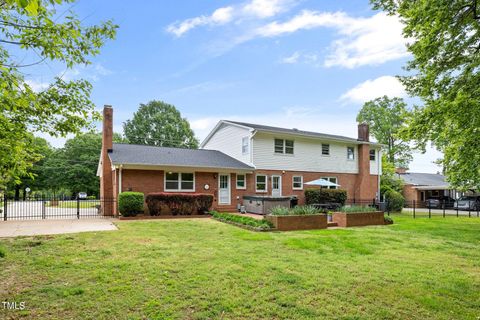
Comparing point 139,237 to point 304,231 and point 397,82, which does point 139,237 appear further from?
point 397,82

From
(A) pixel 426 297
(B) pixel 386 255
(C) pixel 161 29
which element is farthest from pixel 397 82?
(C) pixel 161 29

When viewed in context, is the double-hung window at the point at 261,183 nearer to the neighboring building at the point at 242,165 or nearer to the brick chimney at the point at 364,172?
the neighboring building at the point at 242,165

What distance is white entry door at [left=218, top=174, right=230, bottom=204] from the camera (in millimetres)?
19484

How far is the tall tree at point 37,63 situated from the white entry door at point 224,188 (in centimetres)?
1380

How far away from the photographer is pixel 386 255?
311 inches

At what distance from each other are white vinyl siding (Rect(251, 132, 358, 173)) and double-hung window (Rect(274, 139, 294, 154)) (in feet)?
1.01

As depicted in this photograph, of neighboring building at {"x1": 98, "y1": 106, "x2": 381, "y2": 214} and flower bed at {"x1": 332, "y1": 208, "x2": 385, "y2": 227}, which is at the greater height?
neighboring building at {"x1": 98, "y1": 106, "x2": 381, "y2": 214}

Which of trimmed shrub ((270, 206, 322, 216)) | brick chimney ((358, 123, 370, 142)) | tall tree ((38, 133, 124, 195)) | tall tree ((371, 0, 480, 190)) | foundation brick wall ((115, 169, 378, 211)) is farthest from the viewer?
tall tree ((38, 133, 124, 195))

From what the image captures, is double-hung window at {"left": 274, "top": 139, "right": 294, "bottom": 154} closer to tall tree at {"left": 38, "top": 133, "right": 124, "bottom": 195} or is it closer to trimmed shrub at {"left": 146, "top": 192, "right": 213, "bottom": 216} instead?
trimmed shrub at {"left": 146, "top": 192, "right": 213, "bottom": 216}

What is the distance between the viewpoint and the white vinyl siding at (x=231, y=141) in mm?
21297

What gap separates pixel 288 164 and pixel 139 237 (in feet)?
45.7

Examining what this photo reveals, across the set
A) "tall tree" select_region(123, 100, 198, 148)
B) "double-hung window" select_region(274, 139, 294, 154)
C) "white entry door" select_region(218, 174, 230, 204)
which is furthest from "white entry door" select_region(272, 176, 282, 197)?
"tall tree" select_region(123, 100, 198, 148)

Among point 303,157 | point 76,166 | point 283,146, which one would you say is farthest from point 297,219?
point 76,166

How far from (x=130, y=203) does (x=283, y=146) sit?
11289mm
